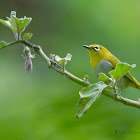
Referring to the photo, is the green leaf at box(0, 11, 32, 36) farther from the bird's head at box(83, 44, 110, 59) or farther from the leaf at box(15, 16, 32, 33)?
the bird's head at box(83, 44, 110, 59)

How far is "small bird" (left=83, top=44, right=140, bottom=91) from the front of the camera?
8.34 feet

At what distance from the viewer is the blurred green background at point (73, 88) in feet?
5.84

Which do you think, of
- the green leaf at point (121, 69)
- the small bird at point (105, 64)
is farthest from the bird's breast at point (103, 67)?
the green leaf at point (121, 69)

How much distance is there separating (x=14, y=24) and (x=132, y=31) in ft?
6.52

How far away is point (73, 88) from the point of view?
2264 millimetres

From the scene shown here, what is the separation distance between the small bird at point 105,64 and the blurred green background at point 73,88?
6 cm

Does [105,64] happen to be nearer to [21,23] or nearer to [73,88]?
[73,88]

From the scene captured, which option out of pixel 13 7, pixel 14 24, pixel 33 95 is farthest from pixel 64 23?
pixel 14 24

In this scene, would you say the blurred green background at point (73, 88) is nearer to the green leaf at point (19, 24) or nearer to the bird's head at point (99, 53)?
the bird's head at point (99, 53)

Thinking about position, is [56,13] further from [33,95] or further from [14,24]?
[14,24]

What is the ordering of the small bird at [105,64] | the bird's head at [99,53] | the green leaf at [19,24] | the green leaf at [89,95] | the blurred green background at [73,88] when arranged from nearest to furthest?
the green leaf at [89,95], the green leaf at [19,24], the blurred green background at [73,88], the small bird at [105,64], the bird's head at [99,53]

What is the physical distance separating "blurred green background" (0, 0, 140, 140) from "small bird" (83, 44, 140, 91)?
0.06 meters

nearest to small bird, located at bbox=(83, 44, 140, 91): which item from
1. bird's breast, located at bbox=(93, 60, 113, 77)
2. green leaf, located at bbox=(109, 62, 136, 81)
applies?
bird's breast, located at bbox=(93, 60, 113, 77)

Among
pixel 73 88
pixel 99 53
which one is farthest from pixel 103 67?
pixel 73 88
